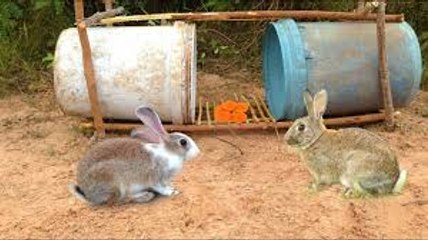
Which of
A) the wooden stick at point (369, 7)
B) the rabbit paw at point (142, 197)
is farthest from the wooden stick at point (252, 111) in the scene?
the rabbit paw at point (142, 197)

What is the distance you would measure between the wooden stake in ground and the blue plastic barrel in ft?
4.02

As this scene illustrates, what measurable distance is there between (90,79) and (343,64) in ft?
5.48

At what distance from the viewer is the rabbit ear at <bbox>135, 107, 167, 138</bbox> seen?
4.23 m

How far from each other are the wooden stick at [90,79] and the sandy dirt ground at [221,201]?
0.54 ft

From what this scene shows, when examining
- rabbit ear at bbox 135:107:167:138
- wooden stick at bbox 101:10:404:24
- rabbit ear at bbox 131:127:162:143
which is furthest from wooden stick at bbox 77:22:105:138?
rabbit ear at bbox 135:107:167:138

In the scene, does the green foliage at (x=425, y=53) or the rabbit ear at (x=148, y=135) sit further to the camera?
the green foliage at (x=425, y=53)

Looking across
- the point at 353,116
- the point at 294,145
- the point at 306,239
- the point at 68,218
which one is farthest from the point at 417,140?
the point at 68,218

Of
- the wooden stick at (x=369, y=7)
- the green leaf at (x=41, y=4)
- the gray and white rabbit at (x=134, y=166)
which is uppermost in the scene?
the wooden stick at (x=369, y=7)

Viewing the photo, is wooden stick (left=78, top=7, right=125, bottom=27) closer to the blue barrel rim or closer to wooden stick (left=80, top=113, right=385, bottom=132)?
wooden stick (left=80, top=113, right=385, bottom=132)

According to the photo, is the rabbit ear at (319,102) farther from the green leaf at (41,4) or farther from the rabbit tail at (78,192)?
the green leaf at (41,4)

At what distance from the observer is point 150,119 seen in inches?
167

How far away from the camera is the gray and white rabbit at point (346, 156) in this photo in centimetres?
415

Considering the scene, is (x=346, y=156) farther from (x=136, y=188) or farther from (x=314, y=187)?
(x=136, y=188)

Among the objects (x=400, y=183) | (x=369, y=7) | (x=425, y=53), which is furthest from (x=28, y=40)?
(x=400, y=183)
